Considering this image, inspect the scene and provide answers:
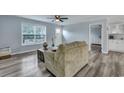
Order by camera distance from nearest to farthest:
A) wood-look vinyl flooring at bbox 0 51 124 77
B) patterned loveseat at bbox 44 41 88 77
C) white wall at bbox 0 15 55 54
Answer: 1. patterned loveseat at bbox 44 41 88 77
2. wood-look vinyl flooring at bbox 0 51 124 77
3. white wall at bbox 0 15 55 54

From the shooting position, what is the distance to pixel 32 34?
5.95m

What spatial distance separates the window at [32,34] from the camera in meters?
5.82

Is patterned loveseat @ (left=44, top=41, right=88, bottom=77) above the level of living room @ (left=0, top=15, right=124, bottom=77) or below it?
below

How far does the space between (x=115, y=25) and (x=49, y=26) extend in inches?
167

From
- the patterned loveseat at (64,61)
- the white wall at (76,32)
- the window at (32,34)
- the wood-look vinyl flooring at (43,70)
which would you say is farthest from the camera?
the white wall at (76,32)

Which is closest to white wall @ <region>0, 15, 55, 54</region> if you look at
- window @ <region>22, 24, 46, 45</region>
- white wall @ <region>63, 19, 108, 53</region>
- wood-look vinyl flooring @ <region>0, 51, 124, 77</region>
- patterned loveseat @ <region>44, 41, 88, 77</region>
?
window @ <region>22, 24, 46, 45</region>

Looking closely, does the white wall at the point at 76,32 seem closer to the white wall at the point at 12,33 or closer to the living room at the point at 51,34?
the living room at the point at 51,34

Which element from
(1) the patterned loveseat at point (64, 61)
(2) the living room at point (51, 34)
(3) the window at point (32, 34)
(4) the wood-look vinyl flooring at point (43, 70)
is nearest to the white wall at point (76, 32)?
(2) the living room at point (51, 34)

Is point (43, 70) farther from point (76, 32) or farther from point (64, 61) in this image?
point (76, 32)

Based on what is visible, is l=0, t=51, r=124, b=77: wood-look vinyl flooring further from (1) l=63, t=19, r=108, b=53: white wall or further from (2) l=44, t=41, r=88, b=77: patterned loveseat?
(1) l=63, t=19, r=108, b=53: white wall

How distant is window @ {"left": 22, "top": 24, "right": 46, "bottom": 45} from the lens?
582cm

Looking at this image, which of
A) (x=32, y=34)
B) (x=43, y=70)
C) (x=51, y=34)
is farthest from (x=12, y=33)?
(x=43, y=70)
